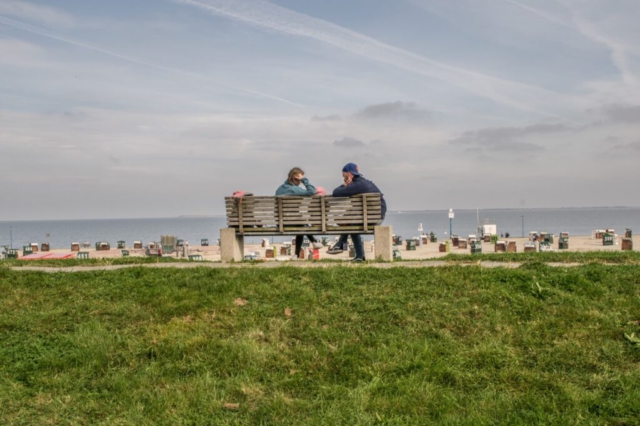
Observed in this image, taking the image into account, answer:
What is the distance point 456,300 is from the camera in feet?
21.4

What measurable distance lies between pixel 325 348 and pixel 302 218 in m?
5.69

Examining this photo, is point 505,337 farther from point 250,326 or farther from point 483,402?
point 250,326

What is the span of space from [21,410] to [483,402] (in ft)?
11.9

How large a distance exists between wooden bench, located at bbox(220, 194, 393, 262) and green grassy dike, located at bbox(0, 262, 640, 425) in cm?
297

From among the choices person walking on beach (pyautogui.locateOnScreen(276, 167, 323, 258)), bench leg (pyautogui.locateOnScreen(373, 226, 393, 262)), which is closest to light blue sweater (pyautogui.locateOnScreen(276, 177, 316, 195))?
person walking on beach (pyautogui.locateOnScreen(276, 167, 323, 258))

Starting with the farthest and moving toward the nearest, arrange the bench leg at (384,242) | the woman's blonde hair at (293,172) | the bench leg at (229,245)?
the woman's blonde hair at (293,172) → the bench leg at (229,245) → the bench leg at (384,242)

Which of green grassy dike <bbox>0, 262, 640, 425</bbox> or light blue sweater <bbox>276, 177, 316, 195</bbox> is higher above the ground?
light blue sweater <bbox>276, 177, 316, 195</bbox>

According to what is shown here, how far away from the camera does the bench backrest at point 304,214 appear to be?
35.1 feet

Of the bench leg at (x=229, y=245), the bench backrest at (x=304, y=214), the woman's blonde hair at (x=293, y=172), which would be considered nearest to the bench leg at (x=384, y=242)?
the bench backrest at (x=304, y=214)

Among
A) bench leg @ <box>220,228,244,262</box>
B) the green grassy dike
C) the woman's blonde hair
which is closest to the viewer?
the green grassy dike

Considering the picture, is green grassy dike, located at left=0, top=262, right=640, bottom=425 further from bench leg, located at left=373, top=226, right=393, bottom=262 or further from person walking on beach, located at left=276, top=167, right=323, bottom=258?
person walking on beach, located at left=276, top=167, right=323, bottom=258

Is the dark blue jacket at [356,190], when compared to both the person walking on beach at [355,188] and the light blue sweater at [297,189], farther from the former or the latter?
the light blue sweater at [297,189]

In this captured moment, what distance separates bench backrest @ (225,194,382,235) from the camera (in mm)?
10703

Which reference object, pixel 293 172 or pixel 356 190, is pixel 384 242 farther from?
pixel 293 172
